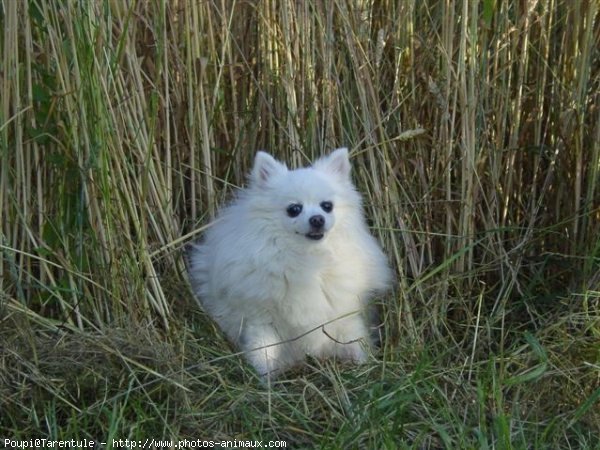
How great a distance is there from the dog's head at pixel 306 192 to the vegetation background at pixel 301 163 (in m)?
0.20

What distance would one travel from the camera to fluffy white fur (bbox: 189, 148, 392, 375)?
3740 mm

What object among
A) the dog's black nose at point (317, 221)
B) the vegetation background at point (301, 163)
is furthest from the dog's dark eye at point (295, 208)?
the vegetation background at point (301, 163)

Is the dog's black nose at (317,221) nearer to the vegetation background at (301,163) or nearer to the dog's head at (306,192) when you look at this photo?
the dog's head at (306,192)

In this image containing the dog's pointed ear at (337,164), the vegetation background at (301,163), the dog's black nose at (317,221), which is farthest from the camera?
the dog's pointed ear at (337,164)

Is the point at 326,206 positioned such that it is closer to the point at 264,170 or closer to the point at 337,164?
the point at 337,164

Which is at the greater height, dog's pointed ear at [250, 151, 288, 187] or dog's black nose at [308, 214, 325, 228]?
dog's pointed ear at [250, 151, 288, 187]

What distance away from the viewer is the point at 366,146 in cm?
401

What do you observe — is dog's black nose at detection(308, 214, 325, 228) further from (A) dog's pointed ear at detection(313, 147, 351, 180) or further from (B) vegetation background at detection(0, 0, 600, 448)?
(B) vegetation background at detection(0, 0, 600, 448)

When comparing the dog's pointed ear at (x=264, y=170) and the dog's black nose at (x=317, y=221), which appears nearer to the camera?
the dog's black nose at (x=317, y=221)

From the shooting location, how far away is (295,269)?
3766 millimetres

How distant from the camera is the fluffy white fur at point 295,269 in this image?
374cm

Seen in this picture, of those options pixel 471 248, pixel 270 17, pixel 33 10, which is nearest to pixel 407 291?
pixel 471 248

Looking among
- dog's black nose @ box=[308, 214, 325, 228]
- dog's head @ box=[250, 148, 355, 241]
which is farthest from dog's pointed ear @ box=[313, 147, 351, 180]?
dog's black nose @ box=[308, 214, 325, 228]

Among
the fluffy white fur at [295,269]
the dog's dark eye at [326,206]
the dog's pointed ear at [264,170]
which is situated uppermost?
the dog's pointed ear at [264,170]
